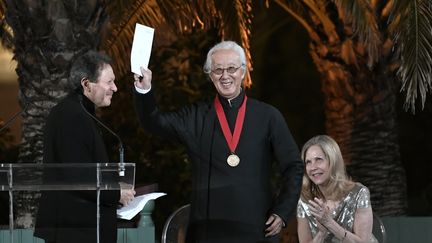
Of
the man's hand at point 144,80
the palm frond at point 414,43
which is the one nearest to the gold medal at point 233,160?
the man's hand at point 144,80

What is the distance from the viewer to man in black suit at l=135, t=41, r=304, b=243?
19.2 ft

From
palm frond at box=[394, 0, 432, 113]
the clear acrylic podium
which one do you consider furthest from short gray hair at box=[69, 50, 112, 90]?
palm frond at box=[394, 0, 432, 113]

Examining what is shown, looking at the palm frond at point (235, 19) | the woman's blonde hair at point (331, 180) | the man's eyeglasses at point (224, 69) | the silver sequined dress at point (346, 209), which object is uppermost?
the palm frond at point (235, 19)

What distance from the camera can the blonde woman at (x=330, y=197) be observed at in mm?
7105

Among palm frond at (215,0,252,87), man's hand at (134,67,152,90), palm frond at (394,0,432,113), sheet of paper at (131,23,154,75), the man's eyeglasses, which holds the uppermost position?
palm frond at (215,0,252,87)

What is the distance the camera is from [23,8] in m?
9.59

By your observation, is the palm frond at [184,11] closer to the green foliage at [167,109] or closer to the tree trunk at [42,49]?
the tree trunk at [42,49]

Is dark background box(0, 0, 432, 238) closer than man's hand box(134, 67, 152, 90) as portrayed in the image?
No

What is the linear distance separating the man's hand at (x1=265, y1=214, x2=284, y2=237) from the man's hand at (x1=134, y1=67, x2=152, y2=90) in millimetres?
829

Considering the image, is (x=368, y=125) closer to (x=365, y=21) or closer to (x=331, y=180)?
(x=365, y=21)

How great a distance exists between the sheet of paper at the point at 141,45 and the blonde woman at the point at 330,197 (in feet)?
6.17

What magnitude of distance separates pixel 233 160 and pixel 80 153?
2.46 feet

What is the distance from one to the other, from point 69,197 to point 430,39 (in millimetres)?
4915

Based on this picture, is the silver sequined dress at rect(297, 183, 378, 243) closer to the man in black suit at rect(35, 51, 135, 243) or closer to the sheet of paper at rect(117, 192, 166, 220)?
the sheet of paper at rect(117, 192, 166, 220)
